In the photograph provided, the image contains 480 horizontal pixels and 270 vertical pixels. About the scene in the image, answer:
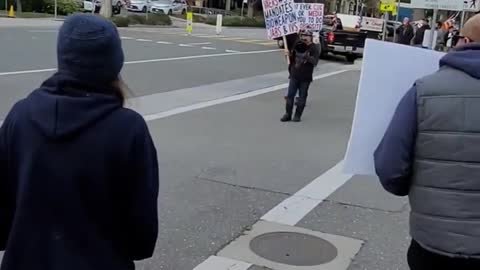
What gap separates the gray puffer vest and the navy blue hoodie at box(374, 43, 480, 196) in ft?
0.08

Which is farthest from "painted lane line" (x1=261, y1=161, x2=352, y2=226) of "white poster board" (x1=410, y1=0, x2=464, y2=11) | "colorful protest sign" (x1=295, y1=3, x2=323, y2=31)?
"white poster board" (x1=410, y1=0, x2=464, y2=11)

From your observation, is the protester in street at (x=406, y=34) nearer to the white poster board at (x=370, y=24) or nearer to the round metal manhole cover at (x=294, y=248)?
the white poster board at (x=370, y=24)

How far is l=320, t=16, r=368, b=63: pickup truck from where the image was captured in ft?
74.2

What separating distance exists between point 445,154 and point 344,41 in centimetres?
2086

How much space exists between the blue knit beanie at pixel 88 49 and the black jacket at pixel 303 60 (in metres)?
8.40

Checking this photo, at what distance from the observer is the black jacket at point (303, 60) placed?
10234 mm

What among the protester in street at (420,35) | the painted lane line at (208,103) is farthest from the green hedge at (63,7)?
the painted lane line at (208,103)

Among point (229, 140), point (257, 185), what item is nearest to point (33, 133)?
point (257, 185)

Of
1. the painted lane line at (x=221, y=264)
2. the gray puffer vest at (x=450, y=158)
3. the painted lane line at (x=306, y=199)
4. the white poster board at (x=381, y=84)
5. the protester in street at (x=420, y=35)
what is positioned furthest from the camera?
the protester in street at (x=420, y=35)

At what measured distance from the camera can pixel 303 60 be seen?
33.5 ft

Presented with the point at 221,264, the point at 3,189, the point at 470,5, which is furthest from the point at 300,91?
the point at 470,5

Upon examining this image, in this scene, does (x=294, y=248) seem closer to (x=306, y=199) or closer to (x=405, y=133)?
(x=306, y=199)

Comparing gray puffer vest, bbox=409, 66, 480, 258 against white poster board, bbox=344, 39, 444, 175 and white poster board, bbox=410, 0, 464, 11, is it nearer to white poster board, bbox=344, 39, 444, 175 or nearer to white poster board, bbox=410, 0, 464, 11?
white poster board, bbox=344, 39, 444, 175

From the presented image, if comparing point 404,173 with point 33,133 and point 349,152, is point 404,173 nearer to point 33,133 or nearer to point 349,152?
point 349,152
